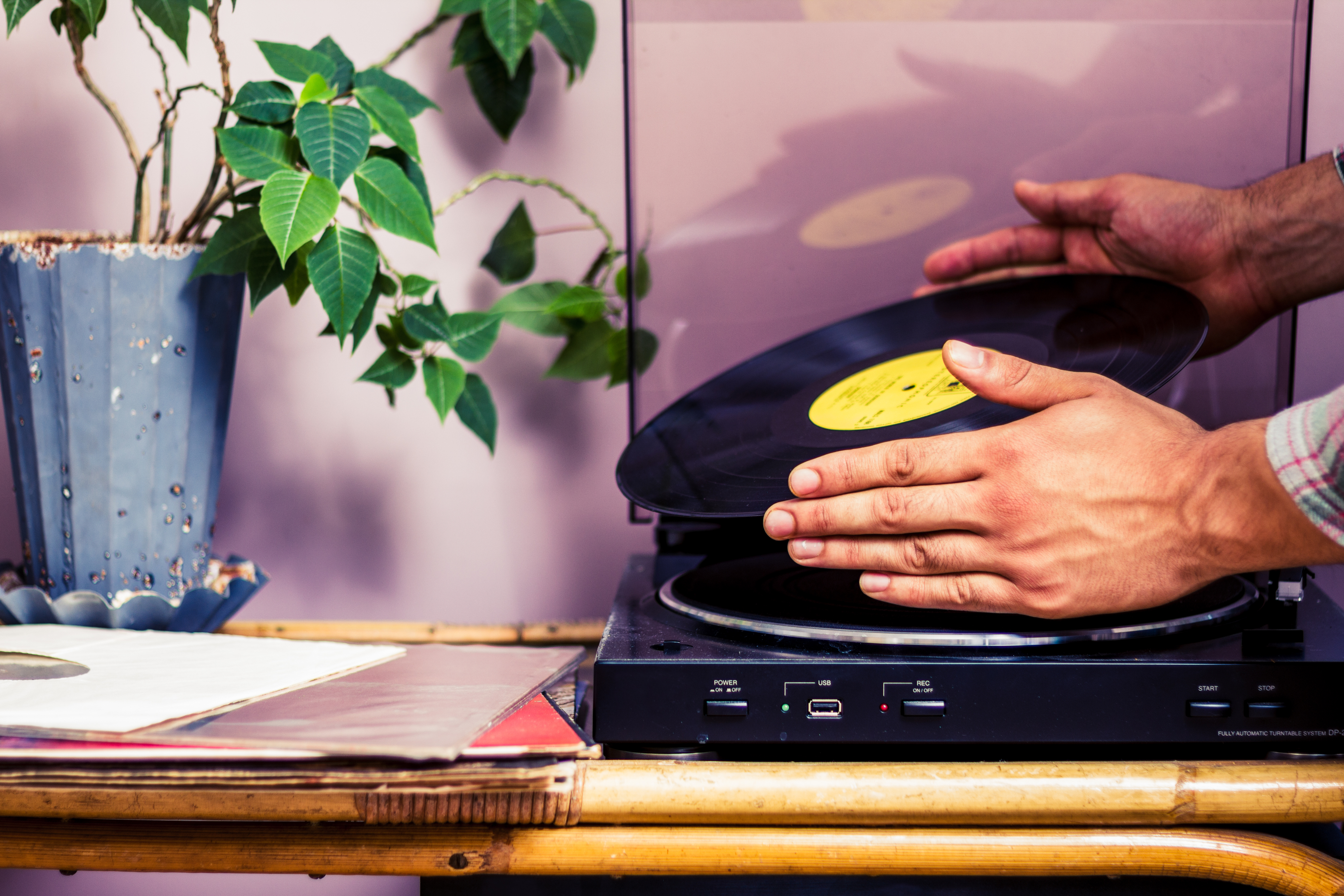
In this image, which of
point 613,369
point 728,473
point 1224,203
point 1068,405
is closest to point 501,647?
point 728,473

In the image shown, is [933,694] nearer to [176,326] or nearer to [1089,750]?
[1089,750]

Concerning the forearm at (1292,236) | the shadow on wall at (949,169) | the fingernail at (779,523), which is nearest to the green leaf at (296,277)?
the shadow on wall at (949,169)

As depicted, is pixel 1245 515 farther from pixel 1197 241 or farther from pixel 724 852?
pixel 1197 241

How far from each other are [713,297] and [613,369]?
143 mm

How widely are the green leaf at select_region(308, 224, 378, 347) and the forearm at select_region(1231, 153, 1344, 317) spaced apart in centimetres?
80

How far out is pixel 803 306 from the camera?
3.09ft

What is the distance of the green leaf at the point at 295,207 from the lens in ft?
1.97

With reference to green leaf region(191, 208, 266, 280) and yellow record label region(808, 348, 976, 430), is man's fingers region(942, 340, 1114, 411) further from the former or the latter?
green leaf region(191, 208, 266, 280)

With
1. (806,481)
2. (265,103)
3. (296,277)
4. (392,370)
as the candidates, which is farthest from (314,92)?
(806,481)

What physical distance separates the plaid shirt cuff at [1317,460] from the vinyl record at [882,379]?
79 mm

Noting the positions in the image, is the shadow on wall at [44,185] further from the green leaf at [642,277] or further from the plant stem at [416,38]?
the green leaf at [642,277]

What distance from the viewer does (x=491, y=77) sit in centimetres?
96

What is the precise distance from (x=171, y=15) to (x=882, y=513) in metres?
0.69

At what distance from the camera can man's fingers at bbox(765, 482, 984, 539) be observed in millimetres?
526
